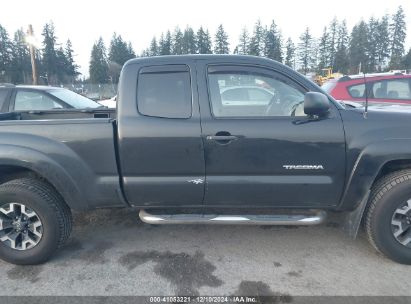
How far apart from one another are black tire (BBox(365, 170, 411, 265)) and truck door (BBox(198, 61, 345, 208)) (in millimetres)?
343

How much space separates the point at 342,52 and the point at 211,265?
73788 mm

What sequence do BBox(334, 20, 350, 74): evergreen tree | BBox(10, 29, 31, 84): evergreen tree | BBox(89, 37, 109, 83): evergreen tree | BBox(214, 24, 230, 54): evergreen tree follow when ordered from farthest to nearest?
1. BBox(214, 24, 230, 54): evergreen tree
2. BBox(89, 37, 109, 83): evergreen tree
3. BBox(334, 20, 350, 74): evergreen tree
4. BBox(10, 29, 31, 84): evergreen tree

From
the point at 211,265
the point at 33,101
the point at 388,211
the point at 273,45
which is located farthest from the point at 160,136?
the point at 273,45

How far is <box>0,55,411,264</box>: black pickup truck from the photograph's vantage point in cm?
285

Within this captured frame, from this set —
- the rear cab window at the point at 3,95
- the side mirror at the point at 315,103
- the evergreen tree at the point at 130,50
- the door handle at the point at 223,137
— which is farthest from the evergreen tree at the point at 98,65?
the side mirror at the point at 315,103

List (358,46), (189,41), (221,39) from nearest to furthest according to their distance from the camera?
(358,46) < (189,41) < (221,39)

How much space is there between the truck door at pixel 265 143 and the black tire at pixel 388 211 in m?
0.34

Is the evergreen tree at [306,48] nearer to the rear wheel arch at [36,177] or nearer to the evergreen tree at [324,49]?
the evergreen tree at [324,49]

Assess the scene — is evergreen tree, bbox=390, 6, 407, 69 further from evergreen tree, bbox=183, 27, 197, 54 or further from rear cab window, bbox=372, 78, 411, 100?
rear cab window, bbox=372, 78, 411, 100

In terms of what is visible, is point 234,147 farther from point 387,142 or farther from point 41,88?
point 41,88

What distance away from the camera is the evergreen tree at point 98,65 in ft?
219

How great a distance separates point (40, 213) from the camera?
3.00 meters

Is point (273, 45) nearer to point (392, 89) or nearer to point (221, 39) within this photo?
point (221, 39)

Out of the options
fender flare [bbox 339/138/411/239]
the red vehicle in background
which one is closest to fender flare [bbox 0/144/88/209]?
fender flare [bbox 339/138/411/239]
